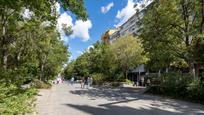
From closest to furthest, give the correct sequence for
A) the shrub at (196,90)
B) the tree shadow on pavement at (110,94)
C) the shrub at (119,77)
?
the shrub at (196,90)
the tree shadow on pavement at (110,94)
the shrub at (119,77)

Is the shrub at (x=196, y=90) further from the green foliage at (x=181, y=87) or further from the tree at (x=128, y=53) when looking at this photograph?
the tree at (x=128, y=53)

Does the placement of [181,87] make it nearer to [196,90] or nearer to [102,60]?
[196,90]

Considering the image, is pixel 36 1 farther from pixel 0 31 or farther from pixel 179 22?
pixel 179 22

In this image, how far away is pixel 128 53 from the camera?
5831 cm

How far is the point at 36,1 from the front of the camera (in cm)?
1157

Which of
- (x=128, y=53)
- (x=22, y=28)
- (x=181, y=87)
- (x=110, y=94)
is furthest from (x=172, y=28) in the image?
(x=128, y=53)

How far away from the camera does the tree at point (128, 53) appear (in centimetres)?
5788

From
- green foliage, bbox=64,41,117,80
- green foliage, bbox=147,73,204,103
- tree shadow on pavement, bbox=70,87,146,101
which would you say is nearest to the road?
green foliage, bbox=147,73,204,103

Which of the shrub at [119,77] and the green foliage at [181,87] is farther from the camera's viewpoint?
the shrub at [119,77]

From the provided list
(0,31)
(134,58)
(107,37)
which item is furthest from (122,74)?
(107,37)

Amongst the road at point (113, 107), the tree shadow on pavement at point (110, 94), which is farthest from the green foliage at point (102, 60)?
the road at point (113, 107)

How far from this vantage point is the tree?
190ft

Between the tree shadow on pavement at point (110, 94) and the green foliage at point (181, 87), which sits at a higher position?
the green foliage at point (181, 87)

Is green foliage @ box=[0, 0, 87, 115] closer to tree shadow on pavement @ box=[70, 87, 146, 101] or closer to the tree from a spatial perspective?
tree shadow on pavement @ box=[70, 87, 146, 101]
